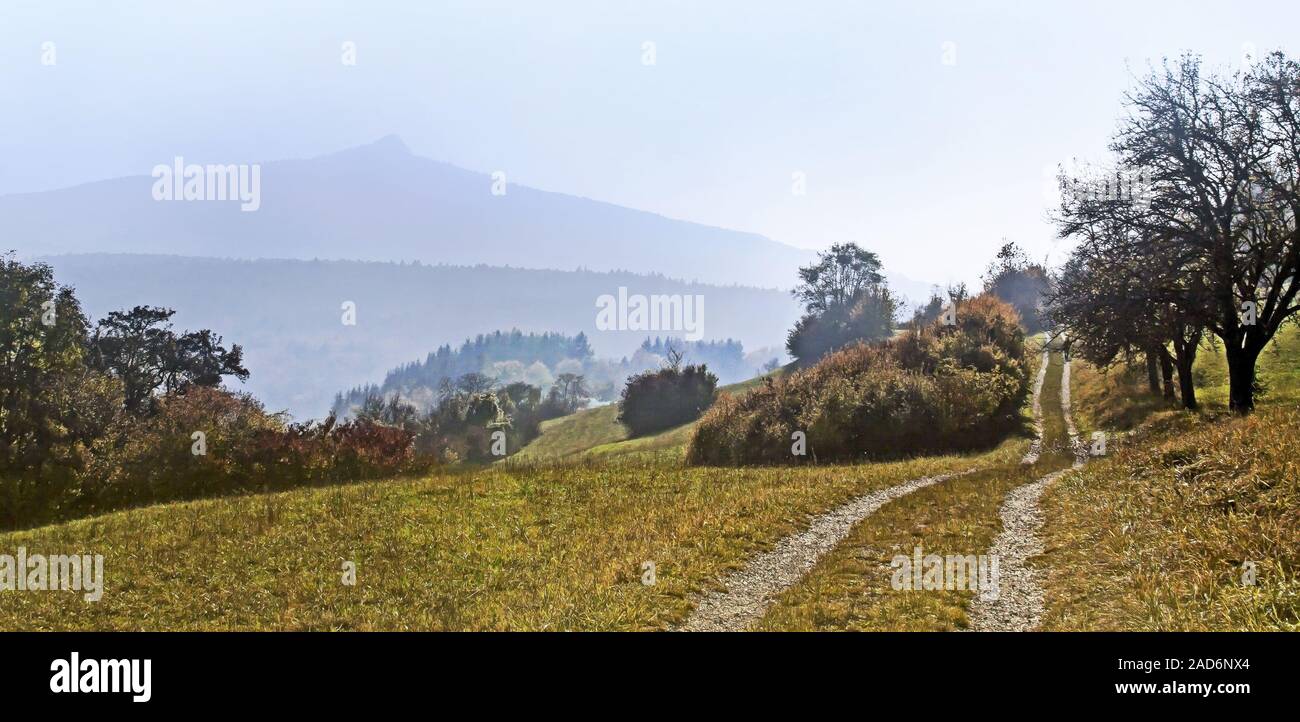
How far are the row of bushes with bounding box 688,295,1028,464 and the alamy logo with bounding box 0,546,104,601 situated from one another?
26.0 m

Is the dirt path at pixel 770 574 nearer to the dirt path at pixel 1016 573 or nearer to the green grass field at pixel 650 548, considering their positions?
the green grass field at pixel 650 548

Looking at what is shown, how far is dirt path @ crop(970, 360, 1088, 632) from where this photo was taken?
9.87 meters

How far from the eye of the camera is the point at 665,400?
3199 inches

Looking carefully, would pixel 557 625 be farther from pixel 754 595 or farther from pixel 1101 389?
pixel 1101 389

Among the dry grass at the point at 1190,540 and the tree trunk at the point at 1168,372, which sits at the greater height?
the tree trunk at the point at 1168,372

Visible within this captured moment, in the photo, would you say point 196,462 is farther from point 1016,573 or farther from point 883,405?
point 883,405

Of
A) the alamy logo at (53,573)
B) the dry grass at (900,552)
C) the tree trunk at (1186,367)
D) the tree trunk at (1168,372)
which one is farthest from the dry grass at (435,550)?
the tree trunk at (1168,372)

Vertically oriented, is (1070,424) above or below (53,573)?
above

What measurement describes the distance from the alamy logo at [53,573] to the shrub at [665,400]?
2504 inches

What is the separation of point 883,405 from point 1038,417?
1526 centimetres

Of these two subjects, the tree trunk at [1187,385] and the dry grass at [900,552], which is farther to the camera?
the tree trunk at [1187,385]

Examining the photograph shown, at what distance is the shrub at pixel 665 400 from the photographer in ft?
263
